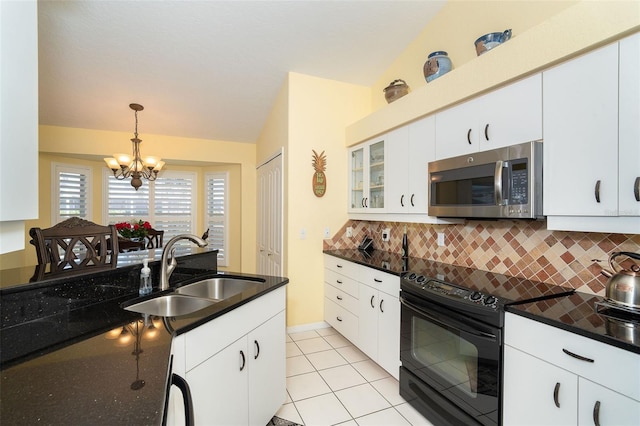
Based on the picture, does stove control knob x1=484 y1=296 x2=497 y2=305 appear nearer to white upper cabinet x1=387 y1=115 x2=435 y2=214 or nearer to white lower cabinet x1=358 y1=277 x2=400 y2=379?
white lower cabinet x1=358 y1=277 x2=400 y2=379

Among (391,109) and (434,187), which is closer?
(434,187)

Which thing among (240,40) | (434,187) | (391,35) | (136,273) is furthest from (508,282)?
(240,40)

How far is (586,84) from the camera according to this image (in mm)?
1415

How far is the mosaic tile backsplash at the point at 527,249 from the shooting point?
161cm

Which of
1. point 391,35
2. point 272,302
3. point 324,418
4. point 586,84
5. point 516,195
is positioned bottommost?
point 324,418

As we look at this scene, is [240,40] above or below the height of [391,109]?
above

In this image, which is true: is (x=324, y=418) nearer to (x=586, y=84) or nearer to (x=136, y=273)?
(x=136, y=273)

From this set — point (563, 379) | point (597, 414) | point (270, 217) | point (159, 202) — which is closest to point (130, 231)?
point (159, 202)

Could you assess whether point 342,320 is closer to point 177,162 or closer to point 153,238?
point 153,238

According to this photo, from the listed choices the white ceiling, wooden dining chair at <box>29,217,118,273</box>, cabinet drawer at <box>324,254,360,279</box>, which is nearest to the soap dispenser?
wooden dining chair at <box>29,217,118,273</box>

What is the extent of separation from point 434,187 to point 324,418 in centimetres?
184

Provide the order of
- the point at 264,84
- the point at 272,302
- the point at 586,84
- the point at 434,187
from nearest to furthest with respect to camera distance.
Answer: the point at 586,84
the point at 272,302
the point at 434,187
the point at 264,84

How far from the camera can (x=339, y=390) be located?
226 centimetres

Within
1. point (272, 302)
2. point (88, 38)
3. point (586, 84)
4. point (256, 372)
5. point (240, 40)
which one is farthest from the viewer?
point (240, 40)
